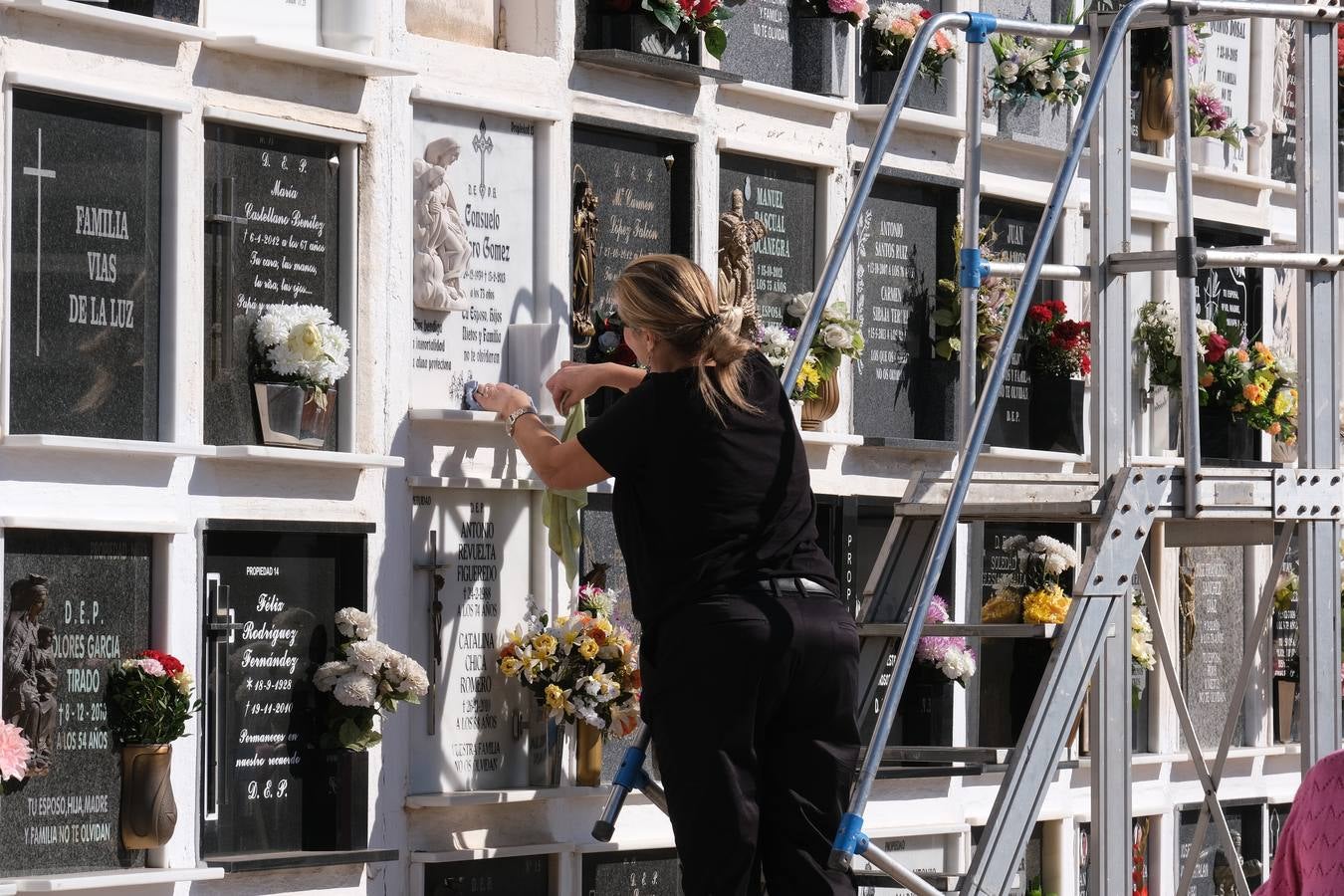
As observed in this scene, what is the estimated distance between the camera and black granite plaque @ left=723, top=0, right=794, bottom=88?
8.45m

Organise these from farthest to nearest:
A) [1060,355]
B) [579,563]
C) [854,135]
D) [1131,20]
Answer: [1060,355] < [854,135] < [579,563] < [1131,20]

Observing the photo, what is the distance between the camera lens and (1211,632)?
36.2 ft

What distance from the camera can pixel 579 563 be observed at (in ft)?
25.6

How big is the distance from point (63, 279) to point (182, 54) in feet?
2.49

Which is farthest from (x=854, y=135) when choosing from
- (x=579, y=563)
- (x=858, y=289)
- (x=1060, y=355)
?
(x=579, y=563)

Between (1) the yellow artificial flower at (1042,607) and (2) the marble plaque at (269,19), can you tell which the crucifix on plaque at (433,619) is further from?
(1) the yellow artificial flower at (1042,607)

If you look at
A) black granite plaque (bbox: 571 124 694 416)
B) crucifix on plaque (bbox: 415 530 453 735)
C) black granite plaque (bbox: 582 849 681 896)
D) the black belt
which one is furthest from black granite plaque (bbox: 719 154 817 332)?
the black belt

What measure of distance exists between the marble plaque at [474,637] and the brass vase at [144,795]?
3.66 ft

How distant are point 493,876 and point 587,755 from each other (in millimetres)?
500

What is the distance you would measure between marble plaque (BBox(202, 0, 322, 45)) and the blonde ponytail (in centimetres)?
177

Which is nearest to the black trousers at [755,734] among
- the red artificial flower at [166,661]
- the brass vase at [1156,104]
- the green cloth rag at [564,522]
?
the red artificial flower at [166,661]

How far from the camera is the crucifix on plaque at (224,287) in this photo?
21.7 ft

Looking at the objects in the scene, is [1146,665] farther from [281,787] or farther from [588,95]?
[281,787]

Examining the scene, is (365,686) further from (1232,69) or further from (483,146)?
(1232,69)
